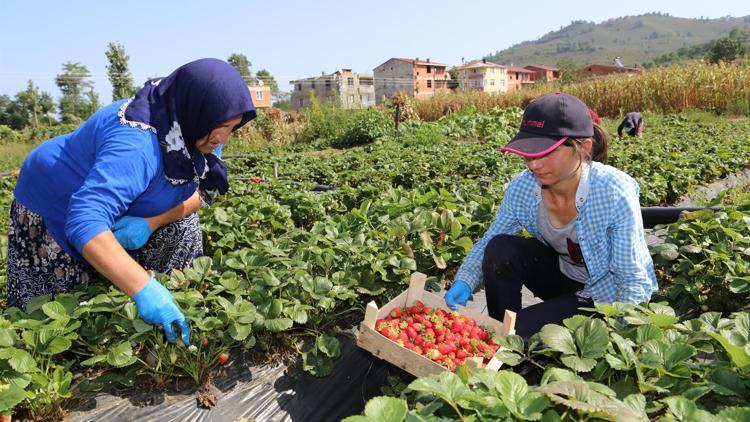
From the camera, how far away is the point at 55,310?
1.91 m

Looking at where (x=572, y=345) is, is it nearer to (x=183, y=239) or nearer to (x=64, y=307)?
(x=64, y=307)

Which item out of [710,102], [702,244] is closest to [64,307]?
[702,244]

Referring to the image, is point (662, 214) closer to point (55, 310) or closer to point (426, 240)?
point (426, 240)

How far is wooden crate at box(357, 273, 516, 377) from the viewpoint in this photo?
1.91 metres

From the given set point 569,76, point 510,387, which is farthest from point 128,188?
point 569,76

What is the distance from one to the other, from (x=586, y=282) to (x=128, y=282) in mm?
2032

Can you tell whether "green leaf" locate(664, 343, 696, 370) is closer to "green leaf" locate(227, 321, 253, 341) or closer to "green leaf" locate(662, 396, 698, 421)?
"green leaf" locate(662, 396, 698, 421)

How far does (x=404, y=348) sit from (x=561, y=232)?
39.6 inches

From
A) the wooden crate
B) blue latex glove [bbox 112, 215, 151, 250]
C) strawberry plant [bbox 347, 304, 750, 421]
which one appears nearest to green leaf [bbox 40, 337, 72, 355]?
blue latex glove [bbox 112, 215, 151, 250]

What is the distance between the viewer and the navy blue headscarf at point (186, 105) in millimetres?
2119

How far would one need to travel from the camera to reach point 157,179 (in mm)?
2305

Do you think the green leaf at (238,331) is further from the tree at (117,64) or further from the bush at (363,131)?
the tree at (117,64)

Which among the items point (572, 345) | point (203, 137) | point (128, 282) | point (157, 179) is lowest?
point (572, 345)

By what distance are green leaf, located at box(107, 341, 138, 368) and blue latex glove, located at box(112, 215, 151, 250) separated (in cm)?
68
